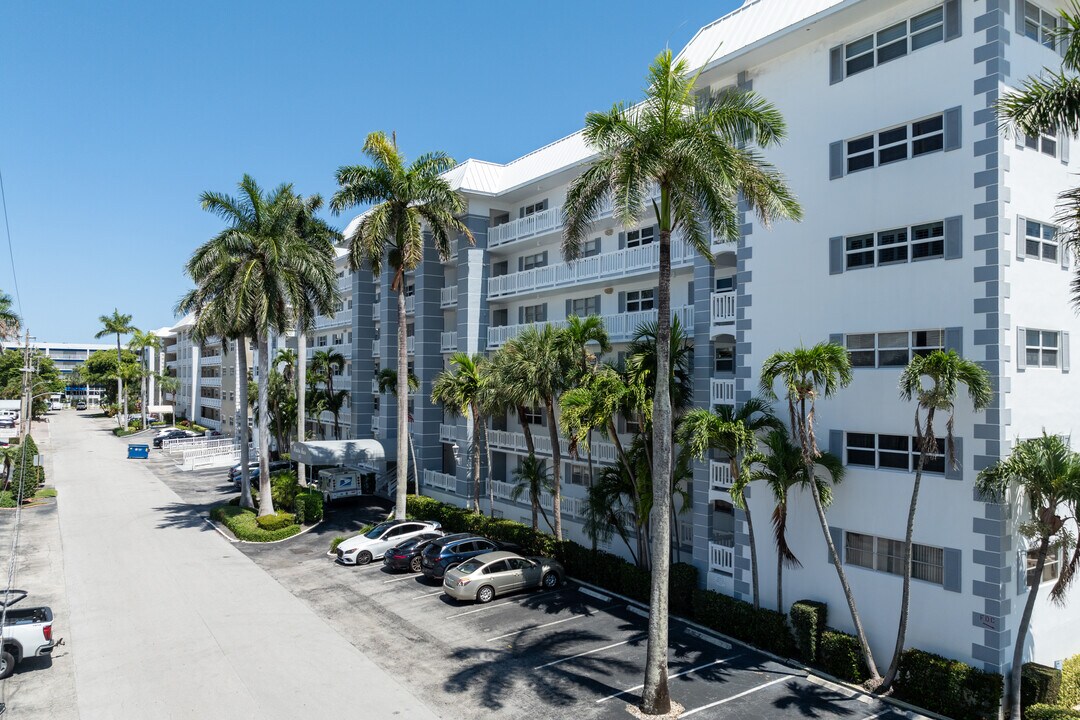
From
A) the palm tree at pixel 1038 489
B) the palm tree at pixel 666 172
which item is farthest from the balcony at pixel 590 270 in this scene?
the palm tree at pixel 1038 489

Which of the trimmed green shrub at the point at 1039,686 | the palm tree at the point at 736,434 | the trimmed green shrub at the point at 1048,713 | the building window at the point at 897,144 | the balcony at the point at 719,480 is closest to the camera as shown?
the trimmed green shrub at the point at 1048,713

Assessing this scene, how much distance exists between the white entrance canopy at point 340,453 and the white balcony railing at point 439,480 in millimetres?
4536

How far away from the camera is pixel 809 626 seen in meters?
17.7

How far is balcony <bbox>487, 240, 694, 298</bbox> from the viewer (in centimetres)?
2527

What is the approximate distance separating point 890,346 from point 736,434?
4.57 meters

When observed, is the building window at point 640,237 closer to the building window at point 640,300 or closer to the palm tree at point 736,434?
the building window at point 640,300

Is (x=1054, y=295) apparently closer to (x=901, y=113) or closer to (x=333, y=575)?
(x=901, y=113)

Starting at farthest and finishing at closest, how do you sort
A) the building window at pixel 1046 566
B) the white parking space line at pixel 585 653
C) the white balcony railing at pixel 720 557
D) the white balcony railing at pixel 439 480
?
the white balcony railing at pixel 439 480 < the white balcony railing at pixel 720 557 < the white parking space line at pixel 585 653 < the building window at pixel 1046 566

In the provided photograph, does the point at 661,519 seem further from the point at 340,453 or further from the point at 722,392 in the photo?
the point at 340,453

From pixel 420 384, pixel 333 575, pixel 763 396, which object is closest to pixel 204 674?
pixel 333 575

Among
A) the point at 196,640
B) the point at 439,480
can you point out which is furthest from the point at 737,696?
the point at 439,480

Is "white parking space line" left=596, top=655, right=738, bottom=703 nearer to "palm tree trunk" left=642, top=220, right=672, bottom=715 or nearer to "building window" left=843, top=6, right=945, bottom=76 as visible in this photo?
"palm tree trunk" left=642, top=220, right=672, bottom=715

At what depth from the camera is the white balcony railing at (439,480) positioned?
35.1 metres

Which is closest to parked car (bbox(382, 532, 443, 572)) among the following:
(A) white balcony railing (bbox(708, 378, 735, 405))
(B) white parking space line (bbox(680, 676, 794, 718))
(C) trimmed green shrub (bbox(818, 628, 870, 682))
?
(A) white balcony railing (bbox(708, 378, 735, 405))
